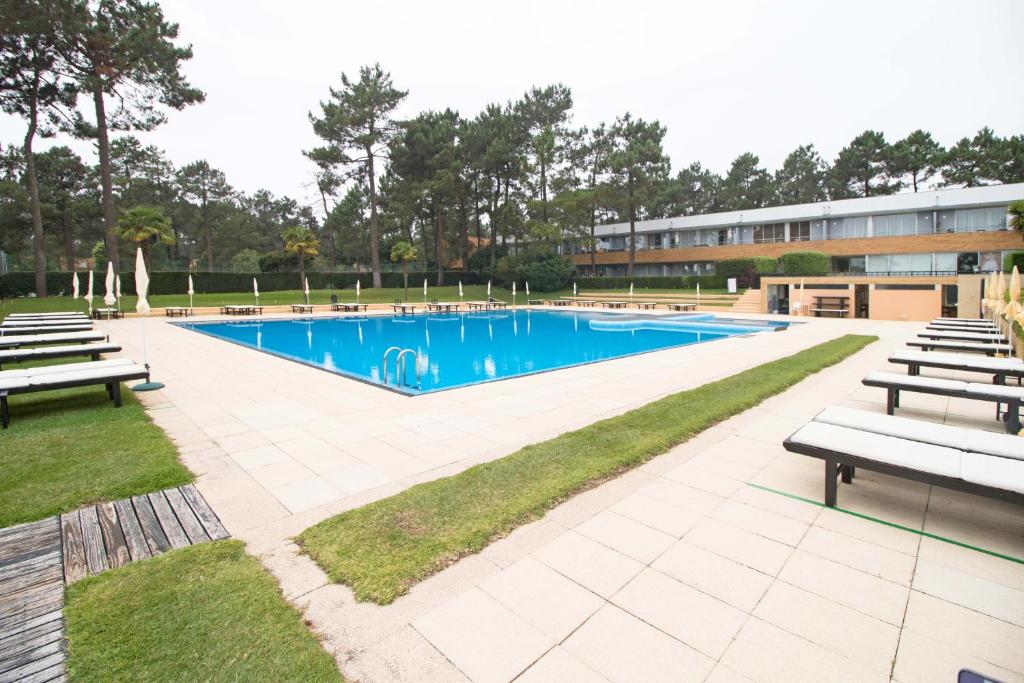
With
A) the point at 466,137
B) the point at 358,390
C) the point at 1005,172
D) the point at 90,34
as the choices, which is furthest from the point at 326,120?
the point at 1005,172

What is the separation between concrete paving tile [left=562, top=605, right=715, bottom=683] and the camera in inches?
74.9

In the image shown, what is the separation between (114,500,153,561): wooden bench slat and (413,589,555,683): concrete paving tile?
5.92ft

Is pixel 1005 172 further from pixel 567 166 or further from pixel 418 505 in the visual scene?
pixel 418 505

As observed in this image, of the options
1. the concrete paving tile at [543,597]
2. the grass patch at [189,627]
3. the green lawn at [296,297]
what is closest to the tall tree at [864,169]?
the green lawn at [296,297]

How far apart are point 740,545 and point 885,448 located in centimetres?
131

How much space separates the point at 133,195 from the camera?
3616cm

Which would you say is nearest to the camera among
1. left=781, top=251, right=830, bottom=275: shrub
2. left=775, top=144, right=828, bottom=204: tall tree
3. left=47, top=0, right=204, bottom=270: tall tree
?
left=47, top=0, right=204, bottom=270: tall tree

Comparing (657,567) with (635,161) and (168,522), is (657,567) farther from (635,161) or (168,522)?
(635,161)

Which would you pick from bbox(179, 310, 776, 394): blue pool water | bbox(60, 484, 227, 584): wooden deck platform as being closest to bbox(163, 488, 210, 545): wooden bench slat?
bbox(60, 484, 227, 584): wooden deck platform

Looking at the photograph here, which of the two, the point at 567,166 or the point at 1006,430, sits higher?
the point at 567,166

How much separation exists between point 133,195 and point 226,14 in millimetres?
27699

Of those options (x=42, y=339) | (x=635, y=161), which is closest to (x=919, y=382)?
(x=42, y=339)

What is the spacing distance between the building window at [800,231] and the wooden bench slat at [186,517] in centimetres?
3775

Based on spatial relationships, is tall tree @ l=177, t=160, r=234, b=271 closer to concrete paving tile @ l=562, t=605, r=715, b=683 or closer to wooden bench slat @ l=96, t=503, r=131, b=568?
wooden bench slat @ l=96, t=503, r=131, b=568
